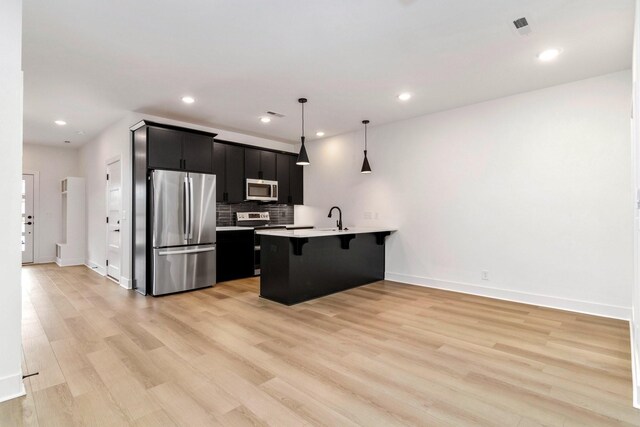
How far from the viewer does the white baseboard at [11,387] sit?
6.63 feet

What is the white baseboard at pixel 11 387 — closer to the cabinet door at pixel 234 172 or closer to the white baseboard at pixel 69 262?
the cabinet door at pixel 234 172

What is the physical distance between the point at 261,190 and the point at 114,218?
258 centimetres

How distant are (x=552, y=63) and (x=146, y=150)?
5039 mm

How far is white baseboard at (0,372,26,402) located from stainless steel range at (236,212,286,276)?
3.90 m

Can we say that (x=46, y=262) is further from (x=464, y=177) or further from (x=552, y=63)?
(x=552, y=63)

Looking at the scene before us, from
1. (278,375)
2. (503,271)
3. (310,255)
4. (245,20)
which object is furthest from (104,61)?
(503,271)

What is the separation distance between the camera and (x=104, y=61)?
329cm

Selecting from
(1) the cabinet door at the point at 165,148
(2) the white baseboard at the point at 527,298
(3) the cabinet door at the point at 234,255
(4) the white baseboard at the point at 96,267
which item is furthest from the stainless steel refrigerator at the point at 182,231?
(2) the white baseboard at the point at 527,298

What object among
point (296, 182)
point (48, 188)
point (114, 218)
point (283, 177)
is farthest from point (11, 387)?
point (48, 188)

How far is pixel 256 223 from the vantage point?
21.6 feet

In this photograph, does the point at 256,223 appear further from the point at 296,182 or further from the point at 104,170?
the point at 104,170

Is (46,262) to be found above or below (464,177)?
below

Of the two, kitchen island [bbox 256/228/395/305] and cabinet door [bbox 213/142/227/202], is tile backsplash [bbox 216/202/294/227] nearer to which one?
cabinet door [bbox 213/142/227/202]

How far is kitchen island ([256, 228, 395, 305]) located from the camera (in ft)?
13.5
